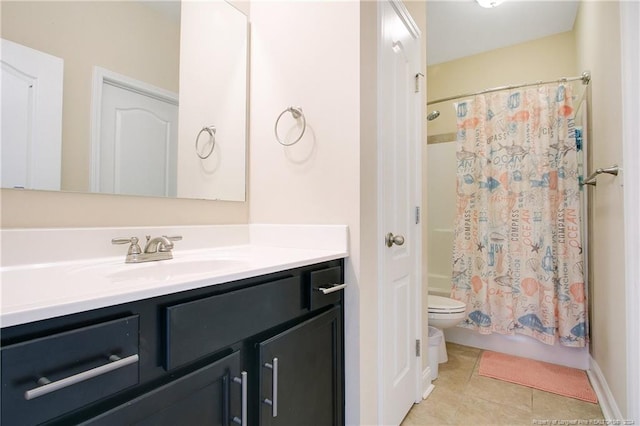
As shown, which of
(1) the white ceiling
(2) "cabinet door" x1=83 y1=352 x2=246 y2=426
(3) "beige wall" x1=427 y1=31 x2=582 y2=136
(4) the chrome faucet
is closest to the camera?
(2) "cabinet door" x1=83 y1=352 x2=246 y2=426

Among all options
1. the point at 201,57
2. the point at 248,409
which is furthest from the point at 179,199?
the point at 248,409

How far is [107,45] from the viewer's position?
108 centimetres

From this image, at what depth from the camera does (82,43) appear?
102cm

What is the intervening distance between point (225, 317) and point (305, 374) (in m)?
0.40

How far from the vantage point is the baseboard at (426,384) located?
1.76 meters

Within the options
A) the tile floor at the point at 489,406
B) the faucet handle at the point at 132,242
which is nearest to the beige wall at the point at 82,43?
the faucet handle at the point at 132,242

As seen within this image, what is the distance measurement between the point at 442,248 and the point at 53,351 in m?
2.96

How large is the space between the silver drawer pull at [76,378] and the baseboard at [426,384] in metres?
1.65

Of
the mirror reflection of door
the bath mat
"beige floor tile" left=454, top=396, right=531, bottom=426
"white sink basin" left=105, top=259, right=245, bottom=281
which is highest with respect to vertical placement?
the mirror reflection of door

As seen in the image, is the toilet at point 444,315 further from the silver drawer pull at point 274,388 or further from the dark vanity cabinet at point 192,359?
the silver drawer pull at point 274,388

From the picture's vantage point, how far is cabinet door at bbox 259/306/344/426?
2.82 feet

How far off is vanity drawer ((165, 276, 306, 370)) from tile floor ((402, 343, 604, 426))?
3.60 ft

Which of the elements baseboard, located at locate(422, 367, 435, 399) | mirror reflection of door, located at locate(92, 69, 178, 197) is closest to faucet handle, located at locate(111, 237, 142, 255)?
mirror reflection of door, located at locate(92, 69, 178, 197)

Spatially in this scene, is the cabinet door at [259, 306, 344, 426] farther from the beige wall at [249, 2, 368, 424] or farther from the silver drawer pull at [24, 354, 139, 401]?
the silver drawer pull at [24, 354, 139, 401]
